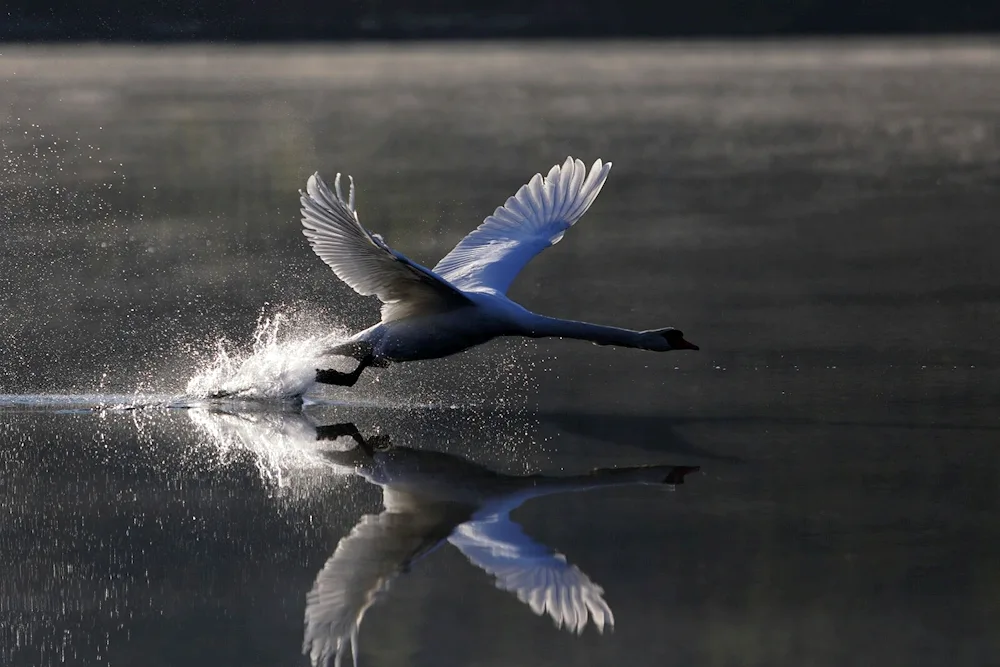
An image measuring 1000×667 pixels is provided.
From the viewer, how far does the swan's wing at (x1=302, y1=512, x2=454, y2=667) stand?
578 cm

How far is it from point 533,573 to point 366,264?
307 cm

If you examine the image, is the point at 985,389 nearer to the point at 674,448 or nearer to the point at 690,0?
the point at 674,448

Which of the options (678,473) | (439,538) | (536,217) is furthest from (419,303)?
(439,538)

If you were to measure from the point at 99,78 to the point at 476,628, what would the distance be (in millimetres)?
34480

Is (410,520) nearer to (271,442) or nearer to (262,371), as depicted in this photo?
(271,442)

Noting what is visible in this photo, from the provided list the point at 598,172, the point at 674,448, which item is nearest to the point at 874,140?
the point at 598,172

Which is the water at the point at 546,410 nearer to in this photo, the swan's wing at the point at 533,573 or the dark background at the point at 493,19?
the swan's wing at the point at 533,573

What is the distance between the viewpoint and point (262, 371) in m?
9.83

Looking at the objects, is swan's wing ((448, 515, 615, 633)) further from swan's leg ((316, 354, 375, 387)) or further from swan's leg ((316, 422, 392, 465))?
swan's leg ((316, 354, 375, 387))

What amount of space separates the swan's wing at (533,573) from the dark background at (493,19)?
45.9 metres

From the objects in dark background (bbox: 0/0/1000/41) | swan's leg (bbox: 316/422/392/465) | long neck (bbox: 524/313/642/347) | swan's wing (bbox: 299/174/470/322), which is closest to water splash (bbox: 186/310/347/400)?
swan's wing (bbox: 299/174/470/322)

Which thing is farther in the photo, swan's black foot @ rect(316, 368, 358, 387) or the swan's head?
swan's black foot @ rect(316, 368, 358, 387)

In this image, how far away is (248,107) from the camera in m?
29.9

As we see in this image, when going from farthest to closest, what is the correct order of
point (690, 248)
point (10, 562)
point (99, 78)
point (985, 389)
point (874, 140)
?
point (99, 78) → point (874, 140) → point (690, 248) → point (985, 389) → point (10, 562)
